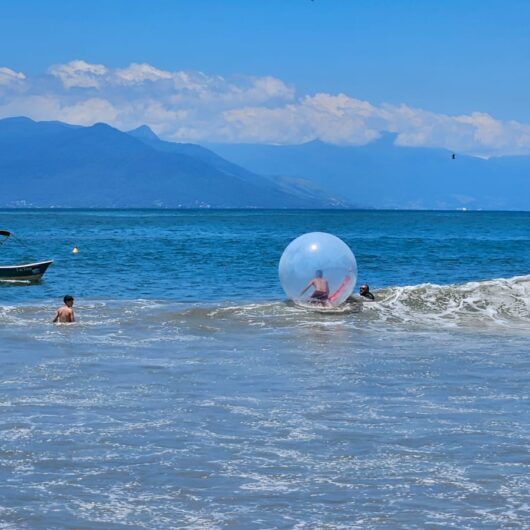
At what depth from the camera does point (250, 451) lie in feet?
45.4

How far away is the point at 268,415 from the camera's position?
15883 mm

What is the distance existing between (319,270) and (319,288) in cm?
78

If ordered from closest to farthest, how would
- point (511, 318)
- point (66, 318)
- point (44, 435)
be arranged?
1. point (44, 435)
2. point (66, 318)
3. point (511, 318)

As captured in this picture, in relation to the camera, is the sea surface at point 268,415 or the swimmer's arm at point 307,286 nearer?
the sea surface at point 268,415

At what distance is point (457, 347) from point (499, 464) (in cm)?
1017

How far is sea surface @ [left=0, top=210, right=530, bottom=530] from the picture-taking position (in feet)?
38.3

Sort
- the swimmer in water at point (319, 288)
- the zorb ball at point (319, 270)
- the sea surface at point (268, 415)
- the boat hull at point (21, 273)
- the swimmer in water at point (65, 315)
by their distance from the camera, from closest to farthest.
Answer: the sea surface at point (268, 415) → the swimmer in water at point (65, 315) → the zorb ball at point (319, 270) → the swimmer in water at point (319, 288) → the boat hull at point (21, 273)

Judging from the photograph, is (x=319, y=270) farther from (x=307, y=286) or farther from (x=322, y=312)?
(x=322, y=312)

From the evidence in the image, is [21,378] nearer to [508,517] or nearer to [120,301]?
[508,517]

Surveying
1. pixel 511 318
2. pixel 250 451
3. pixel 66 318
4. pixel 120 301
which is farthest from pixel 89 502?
pixel 120 301

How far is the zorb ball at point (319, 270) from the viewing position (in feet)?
89.3

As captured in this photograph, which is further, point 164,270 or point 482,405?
point 164,270

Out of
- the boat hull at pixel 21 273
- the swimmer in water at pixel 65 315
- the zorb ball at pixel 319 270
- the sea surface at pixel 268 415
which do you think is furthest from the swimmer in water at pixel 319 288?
the boat hull at pixel 21 273

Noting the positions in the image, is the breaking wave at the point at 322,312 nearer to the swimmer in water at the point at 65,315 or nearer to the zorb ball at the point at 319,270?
the swimmer in water at the point at 65,315
